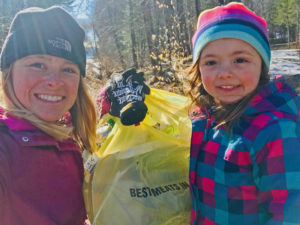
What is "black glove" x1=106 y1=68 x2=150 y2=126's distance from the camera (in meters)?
1.44

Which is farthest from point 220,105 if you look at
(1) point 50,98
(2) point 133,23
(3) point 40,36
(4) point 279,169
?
(2) point 133,23

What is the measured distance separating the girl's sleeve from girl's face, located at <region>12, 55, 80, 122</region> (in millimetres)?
1126

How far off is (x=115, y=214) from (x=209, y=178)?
544mm

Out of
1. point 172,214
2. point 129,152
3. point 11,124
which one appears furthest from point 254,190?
point 11,124

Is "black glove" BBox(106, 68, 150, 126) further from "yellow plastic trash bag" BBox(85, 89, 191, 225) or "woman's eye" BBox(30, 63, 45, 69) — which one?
"woman's eye" BBox(30, 63, 45, 69)

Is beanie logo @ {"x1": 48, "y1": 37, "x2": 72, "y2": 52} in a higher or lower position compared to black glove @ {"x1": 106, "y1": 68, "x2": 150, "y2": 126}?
higher

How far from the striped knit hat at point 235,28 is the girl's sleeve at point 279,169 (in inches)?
19.0

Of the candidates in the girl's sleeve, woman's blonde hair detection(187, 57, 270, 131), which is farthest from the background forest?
the girl's sleeve

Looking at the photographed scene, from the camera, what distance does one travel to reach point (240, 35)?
4.47 ft

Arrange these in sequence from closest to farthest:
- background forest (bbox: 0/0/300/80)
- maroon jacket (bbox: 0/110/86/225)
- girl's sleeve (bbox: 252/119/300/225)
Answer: girl's sleeve (bbox: 252/119/300/225)
maroon jacket (bbox: 0/110/86/225)
background forest (bbox: 0/0/300/80)

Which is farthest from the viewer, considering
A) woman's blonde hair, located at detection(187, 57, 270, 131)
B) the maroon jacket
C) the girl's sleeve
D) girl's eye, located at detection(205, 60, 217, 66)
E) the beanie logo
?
the beanie logo

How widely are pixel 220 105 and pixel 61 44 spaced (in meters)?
1.03

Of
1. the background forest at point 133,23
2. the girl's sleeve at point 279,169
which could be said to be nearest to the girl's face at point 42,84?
the girl's sleeve at point 279,169

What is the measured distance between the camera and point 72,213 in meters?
1.47
